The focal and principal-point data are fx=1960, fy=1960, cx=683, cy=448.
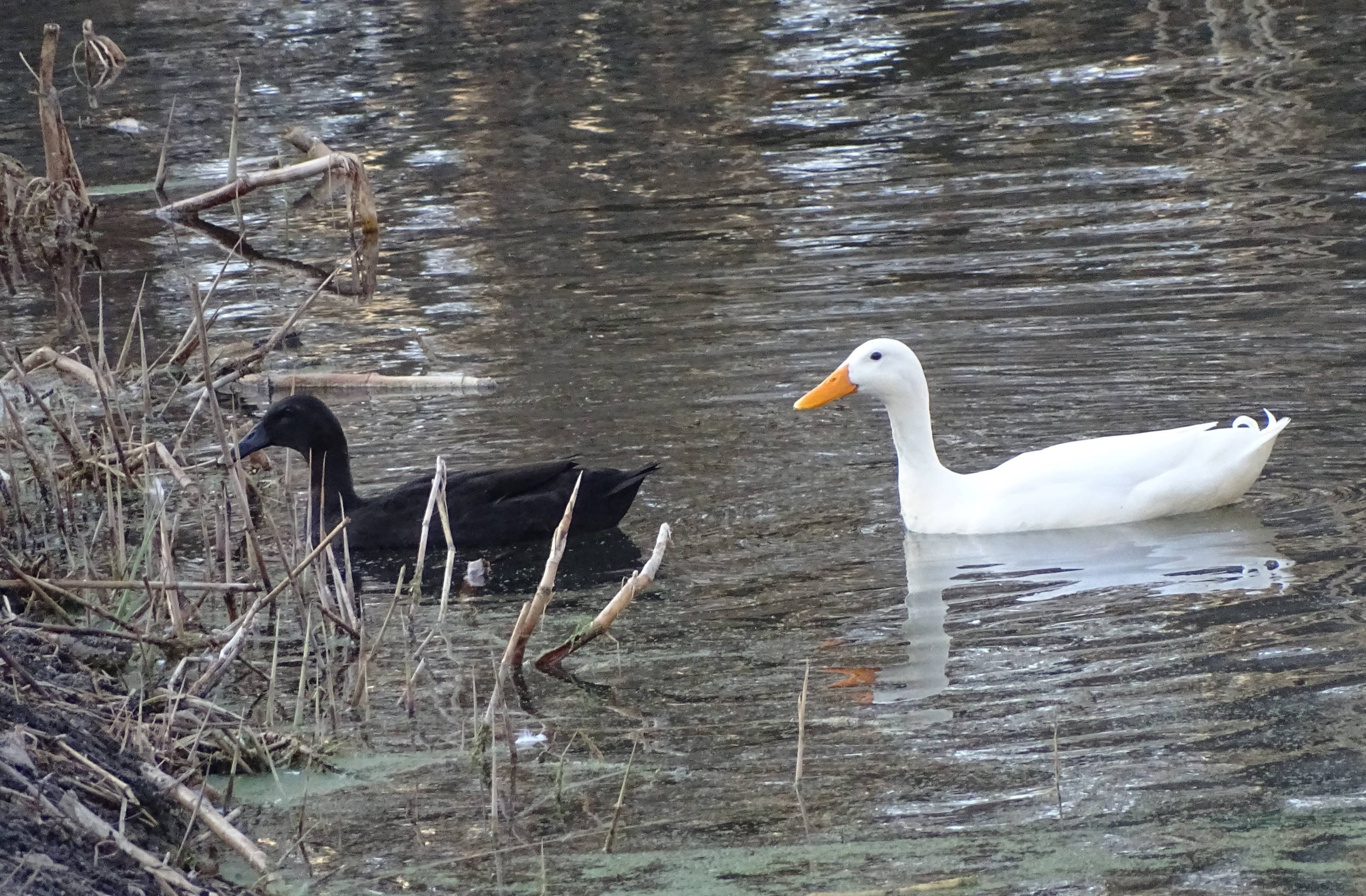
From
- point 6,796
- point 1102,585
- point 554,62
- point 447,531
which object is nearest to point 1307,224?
point 1102,585

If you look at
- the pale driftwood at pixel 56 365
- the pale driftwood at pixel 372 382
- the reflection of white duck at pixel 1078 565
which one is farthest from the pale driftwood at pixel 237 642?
the pale driftwood at pixel 372 382

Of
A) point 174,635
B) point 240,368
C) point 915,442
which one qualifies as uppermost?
point 174,635

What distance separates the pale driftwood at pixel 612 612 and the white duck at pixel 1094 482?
77.3 inches

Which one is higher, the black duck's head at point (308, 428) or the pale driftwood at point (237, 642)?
the pale driftwood at point (237, 642)

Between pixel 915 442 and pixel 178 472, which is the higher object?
pixel 178 472

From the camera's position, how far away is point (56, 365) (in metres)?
9.24

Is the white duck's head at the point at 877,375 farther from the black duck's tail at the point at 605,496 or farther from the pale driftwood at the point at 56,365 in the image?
the pale driftwood at the point at 56,365

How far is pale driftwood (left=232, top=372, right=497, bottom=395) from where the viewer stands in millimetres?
9906

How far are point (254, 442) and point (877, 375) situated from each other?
269cm

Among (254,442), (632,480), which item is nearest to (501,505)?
(632,480)

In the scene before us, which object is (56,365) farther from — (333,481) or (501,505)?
(501,505)

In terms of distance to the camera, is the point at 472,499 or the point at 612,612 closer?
the point at 612,612

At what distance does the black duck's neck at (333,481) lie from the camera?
8.27 meters

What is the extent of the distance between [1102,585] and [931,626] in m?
0.76
